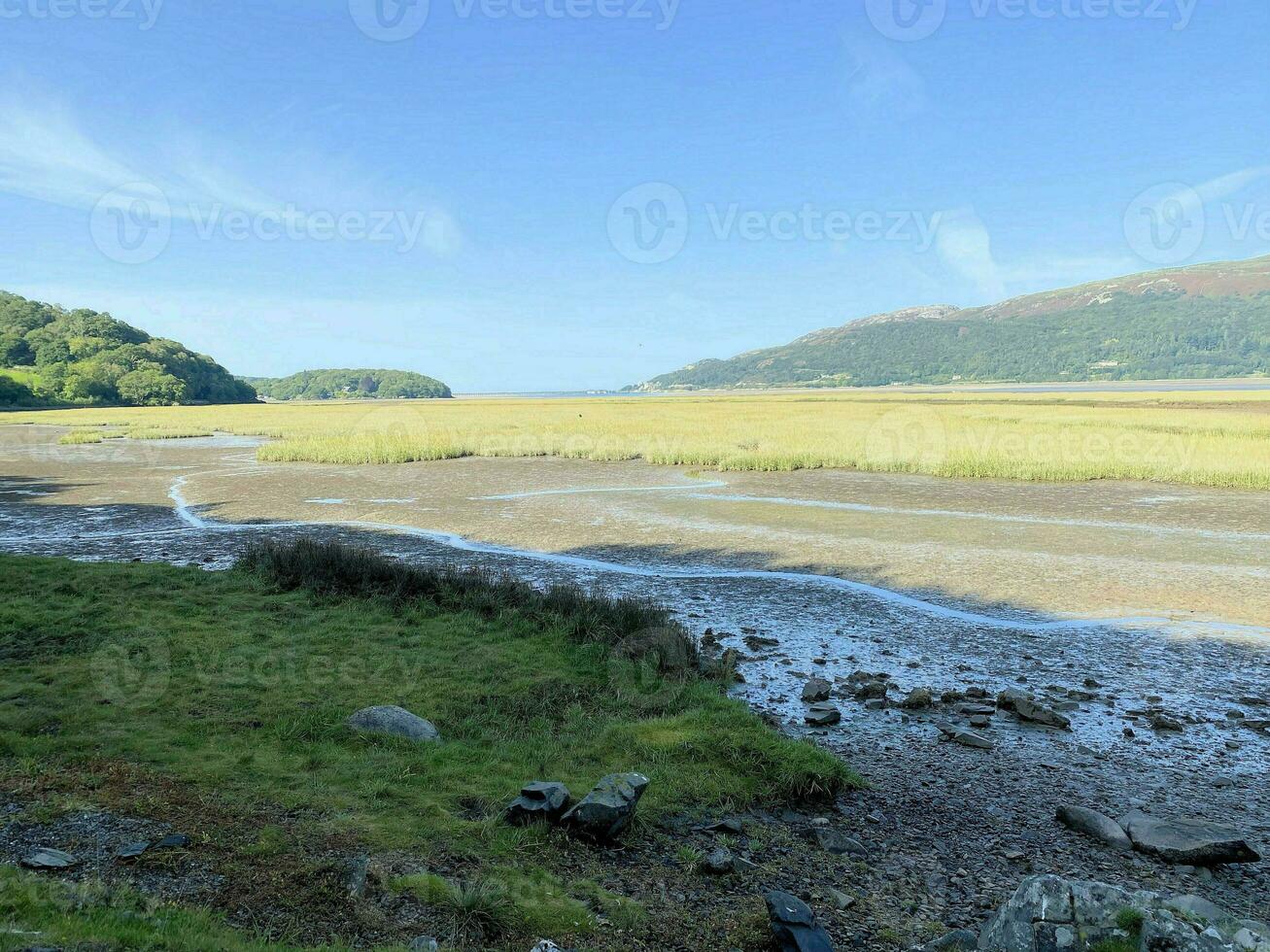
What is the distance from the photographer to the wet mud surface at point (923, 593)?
223 inches

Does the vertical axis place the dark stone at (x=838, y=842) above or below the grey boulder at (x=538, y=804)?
below

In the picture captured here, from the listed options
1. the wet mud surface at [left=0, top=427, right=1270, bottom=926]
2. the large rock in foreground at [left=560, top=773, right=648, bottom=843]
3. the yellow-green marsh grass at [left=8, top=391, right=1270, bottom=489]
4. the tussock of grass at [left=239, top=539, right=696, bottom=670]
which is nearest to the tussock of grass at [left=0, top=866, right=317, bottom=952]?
the large rock in foreground at [left=560, top=773, right=648, bottom=843]

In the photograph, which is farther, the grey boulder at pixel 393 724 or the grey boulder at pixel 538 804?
the grey boulder at pixel 393 724

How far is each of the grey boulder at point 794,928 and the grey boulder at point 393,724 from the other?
11.5 ft

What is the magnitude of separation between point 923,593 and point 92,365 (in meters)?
138

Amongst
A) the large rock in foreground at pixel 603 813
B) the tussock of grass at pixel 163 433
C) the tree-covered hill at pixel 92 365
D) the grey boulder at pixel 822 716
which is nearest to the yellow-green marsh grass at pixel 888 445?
the tussock of grass at pixel 163 433

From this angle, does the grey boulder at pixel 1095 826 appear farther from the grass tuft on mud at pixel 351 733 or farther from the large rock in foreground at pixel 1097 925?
the grass tuft on mud at pixel 351 733

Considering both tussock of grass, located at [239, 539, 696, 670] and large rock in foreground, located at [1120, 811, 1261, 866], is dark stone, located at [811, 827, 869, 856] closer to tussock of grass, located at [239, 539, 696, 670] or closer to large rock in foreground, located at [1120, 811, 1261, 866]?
large rock in foreground, located at [1120, 811, 1261, 866]

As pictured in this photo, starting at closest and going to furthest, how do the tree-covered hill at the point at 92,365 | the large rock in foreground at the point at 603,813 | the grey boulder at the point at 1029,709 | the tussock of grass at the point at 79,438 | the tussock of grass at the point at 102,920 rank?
the tussock of grass at the point at 102,920 < the large rock in foreground at the point at 603,813 < the grey boulder at the point at 1029,709 < the tussock of grass at the point at 79,438 < the tree-covered hill at the point at 92,365

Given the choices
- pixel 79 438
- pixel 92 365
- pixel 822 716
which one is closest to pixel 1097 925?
pixel 822 716

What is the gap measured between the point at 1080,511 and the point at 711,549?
11.1 meters

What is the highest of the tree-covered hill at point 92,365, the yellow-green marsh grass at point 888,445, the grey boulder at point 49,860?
the tree-covered hill at point 92,365

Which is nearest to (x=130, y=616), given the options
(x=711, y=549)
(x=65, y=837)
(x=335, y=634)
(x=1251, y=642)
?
(x=335, y=634)

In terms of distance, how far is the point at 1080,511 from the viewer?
2055 centimetres
